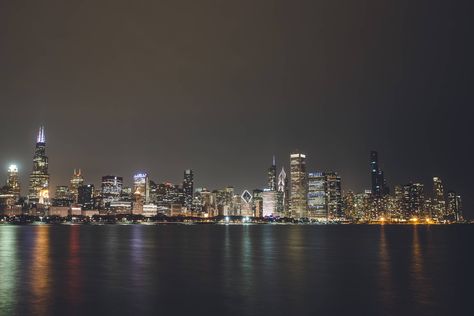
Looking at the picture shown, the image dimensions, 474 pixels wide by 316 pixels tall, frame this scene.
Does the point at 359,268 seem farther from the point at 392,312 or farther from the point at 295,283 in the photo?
the point at 392,312

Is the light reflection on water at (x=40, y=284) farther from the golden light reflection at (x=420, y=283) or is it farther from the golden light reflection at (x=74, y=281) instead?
the golden light reflection at (x=420, y=283)

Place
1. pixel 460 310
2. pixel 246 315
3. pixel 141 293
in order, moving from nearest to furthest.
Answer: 1. pixel 246 315
2. pixel 460 310
3. pixel 141 293

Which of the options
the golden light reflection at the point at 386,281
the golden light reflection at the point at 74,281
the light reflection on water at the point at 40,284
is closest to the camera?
the light reflection on water at the point at 40,284

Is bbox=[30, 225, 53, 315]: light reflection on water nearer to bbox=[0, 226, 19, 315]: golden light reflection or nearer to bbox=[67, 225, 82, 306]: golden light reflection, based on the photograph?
bbox=[0, 226, 19, 315]: golden light reflection

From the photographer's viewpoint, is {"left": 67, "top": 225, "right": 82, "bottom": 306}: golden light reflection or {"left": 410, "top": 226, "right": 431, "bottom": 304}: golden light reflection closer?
{"left": 67, "top": 225, "right": 82, "bottom": 306}: golden light reflection

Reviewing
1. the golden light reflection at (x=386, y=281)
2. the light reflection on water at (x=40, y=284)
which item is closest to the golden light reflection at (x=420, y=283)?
the golden light reflection at (x=386, y=281)

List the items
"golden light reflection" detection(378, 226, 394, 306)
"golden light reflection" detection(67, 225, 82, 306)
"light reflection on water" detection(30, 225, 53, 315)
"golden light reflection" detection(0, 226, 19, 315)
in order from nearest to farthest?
"golden light reflection" detection(0, 226, 19, 315)
"light reflection on water" detection(30, 225, 53, 315)
"golden light reflection" detection(67, 225, 82, 306)
"golden light reflection" detection(378, 226, 394, 306)

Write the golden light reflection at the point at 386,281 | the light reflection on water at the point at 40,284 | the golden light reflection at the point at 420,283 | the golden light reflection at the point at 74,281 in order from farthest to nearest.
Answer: the golden light reflection at the point at 420,283 → the golden light reflection at the point at 386,281 → the golden light reflection at the point at 74,281 → the light reflection on water at the point at 40,284

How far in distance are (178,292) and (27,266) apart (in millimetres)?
25847

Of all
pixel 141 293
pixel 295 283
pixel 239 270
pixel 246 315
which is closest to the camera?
pixel 246 315

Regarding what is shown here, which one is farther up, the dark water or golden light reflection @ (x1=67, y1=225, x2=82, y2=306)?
golden light reflection @ (x1=67, y1=225, x2=82, y2=306)

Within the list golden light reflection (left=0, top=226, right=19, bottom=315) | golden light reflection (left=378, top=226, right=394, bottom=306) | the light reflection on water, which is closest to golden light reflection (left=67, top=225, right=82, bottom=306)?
the light reflection on water

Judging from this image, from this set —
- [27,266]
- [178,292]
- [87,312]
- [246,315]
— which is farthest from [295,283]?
[27,266]

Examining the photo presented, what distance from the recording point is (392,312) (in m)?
31.5
